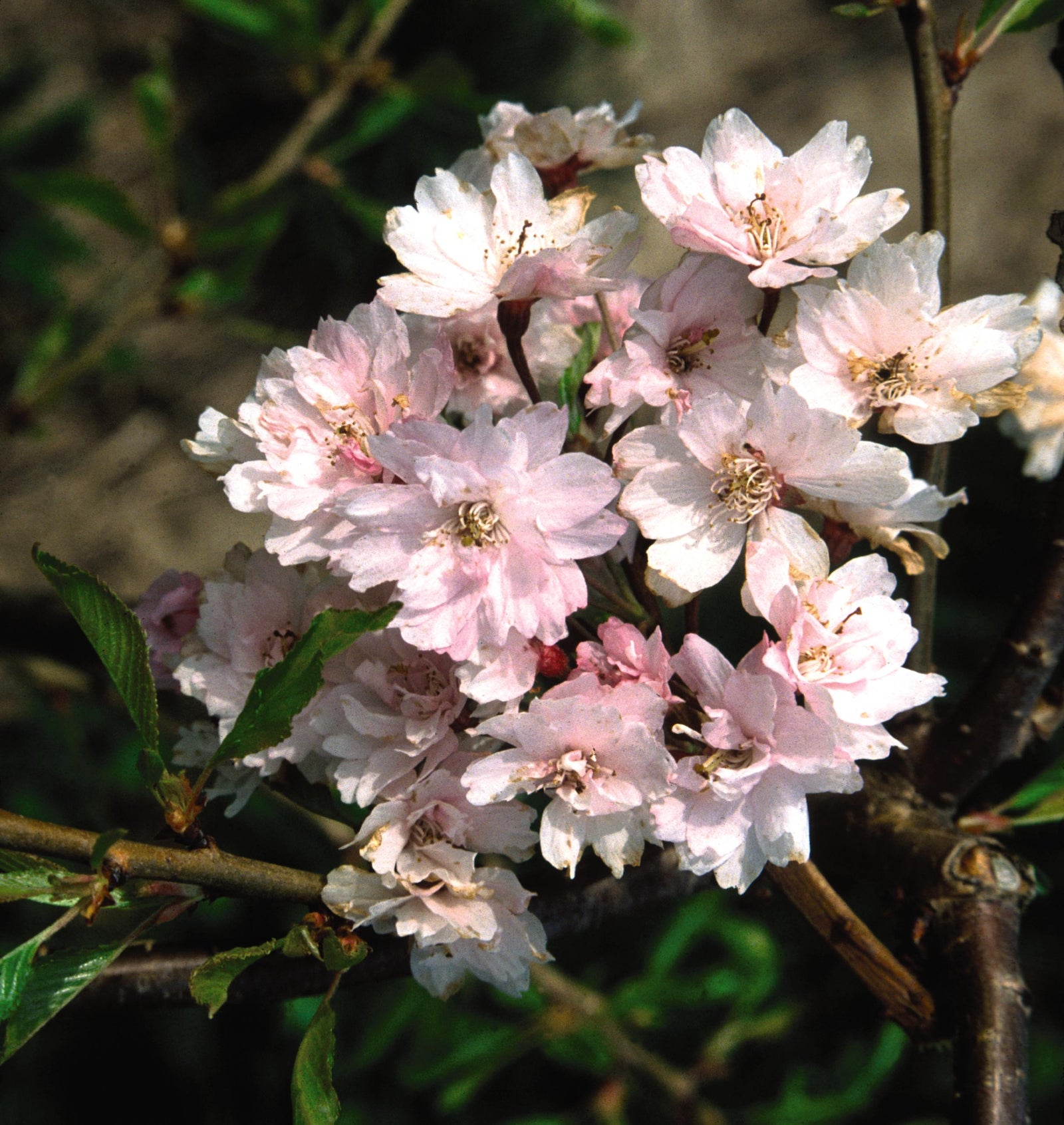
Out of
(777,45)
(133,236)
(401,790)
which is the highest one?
(133,236)

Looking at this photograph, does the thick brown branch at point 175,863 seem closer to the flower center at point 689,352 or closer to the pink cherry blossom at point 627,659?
the pink cherry blossom at point 627,659

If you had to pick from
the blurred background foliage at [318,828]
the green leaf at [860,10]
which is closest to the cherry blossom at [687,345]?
the green leaf at [860,10]

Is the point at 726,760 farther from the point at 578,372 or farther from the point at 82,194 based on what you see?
the point at 82,194

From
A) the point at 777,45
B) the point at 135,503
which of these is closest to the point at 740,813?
the point at 135,503

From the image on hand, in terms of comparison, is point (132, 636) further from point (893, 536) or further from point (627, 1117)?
point (627, 1117)

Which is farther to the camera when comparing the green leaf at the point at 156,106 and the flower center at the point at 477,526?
the green leaf at the point at 156,106

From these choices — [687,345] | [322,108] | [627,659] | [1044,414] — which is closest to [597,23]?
[322,108]
